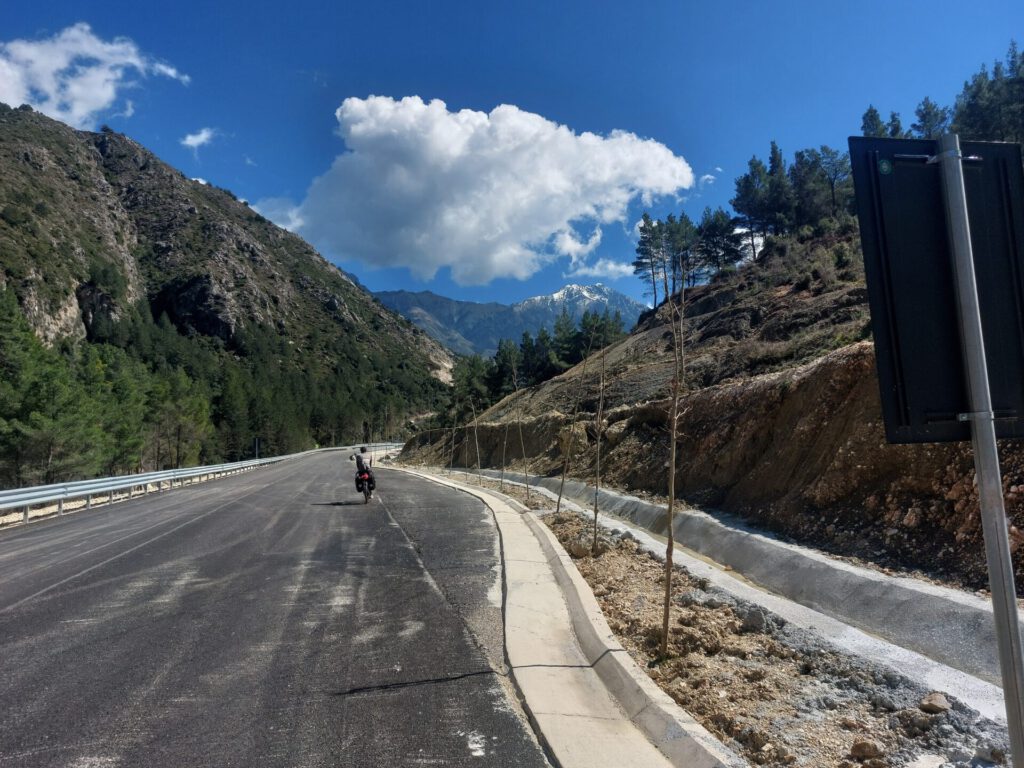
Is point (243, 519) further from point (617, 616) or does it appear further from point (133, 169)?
point (133, 169)

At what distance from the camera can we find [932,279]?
8.08ft

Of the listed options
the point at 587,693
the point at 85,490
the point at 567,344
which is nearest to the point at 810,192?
the point at 567,344

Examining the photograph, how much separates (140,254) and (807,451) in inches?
6314

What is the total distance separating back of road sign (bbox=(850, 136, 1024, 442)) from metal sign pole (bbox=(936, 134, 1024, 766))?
0.08 m

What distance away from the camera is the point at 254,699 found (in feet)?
15.6

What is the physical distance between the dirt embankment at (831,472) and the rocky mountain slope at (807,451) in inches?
0.9

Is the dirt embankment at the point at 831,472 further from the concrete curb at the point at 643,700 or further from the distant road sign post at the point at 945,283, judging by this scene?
the distant road sign post at the point at 945,283

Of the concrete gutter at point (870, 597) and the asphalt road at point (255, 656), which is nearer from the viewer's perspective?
the asphalt road at point (255, 656)

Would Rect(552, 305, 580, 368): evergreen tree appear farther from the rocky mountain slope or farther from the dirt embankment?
the dirt embankment

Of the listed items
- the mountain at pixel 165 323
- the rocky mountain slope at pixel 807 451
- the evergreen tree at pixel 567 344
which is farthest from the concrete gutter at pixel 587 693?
the evergreen tree at pixel 567 344

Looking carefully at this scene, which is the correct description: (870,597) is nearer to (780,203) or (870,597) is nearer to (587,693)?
(587,693)

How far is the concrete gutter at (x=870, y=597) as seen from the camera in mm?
5242

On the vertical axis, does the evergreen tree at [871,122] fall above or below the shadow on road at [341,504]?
above

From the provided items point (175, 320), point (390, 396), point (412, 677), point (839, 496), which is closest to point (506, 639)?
point (412, 677)
